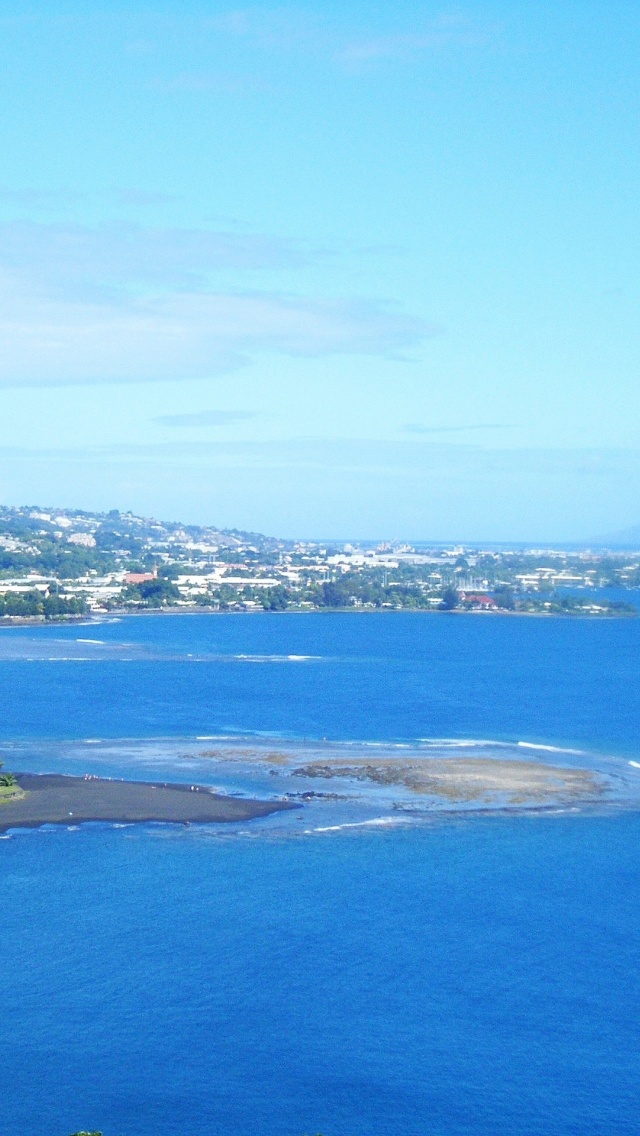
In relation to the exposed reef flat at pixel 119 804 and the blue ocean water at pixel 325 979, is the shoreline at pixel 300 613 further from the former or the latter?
the exposed reef flat at pixel 119 804

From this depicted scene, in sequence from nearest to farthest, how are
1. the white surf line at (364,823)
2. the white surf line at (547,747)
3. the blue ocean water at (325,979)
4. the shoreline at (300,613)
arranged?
the blue ocean water at (325,979)
the white surf line at (364,823)
the white surf line at (547,747)
the shoreline at (300,613)

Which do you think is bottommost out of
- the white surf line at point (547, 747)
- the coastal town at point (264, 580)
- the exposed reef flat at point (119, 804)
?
the white surf line at point (547, 747)

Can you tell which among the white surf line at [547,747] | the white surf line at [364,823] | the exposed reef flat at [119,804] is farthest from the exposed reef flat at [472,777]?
the exposed reef flat at [119,804]

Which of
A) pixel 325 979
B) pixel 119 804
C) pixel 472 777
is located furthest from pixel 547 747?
pixel 325 979

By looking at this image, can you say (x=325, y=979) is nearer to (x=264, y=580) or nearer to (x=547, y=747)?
(x=547, y=747)

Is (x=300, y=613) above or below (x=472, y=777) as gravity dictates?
above

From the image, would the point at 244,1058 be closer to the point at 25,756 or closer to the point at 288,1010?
the point at 288,1010
